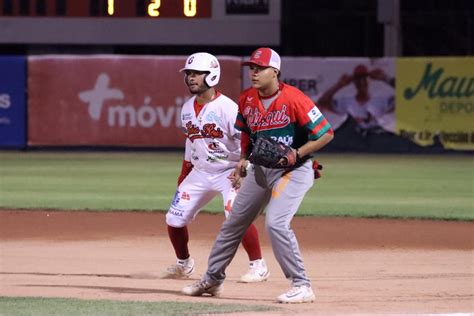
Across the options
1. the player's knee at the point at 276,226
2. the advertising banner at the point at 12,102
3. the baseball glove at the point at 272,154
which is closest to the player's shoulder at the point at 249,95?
the baseball glove at the point at 272,154

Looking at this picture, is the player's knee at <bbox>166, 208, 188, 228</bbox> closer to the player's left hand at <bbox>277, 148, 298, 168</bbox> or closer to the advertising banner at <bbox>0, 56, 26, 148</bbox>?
the player's left hand at <bbox>277, 148, 298, 168</bbox>

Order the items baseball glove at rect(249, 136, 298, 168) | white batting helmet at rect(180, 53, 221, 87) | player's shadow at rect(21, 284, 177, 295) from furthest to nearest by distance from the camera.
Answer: white batting helmet at rect(180, 53, 221, 87) → player's shadow at rect(21, 284, 177, 295) → baseball glove at rect(249, 136, 298, 168)

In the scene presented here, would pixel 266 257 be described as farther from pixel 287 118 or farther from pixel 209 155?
pixel 287 118

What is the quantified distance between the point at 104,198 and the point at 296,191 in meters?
8.57

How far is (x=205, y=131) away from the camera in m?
9.19

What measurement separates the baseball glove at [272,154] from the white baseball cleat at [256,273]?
1.47m

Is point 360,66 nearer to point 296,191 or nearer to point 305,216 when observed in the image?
point 305,216

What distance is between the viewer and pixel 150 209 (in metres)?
14.8

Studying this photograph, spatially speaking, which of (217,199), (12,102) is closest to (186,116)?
(217,199)

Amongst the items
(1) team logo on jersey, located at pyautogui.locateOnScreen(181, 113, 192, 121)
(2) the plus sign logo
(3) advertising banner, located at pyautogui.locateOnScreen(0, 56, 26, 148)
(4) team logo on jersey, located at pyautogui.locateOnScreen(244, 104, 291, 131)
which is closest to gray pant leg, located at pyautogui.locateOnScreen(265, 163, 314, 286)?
(4) team logo on jersey, located at pyautogui.locateOnScreen(244, 104, 291, 131)

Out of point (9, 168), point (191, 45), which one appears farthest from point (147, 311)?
point (191, 45)

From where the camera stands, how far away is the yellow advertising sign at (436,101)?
2420cm

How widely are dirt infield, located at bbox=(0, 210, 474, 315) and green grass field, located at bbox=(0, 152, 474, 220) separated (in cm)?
99

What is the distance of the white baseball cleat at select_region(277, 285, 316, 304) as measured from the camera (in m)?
7.82
